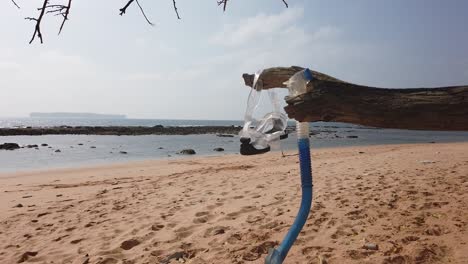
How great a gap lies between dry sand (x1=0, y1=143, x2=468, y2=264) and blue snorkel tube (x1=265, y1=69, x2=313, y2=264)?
127 cm

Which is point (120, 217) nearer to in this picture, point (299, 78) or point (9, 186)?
point (299, 78)

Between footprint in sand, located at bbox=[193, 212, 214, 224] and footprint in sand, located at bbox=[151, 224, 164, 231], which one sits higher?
footprint in sand, located at bbox=[193, 212, 214, 224]

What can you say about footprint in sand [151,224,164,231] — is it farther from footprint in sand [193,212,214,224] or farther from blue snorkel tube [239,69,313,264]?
blue snorkel tube [239,69,313,264]

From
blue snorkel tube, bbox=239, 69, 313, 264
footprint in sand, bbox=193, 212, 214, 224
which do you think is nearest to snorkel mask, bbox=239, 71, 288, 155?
blue snorkel tube, bbox=239, 69, 313, 264

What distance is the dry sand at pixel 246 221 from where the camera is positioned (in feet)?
11.9

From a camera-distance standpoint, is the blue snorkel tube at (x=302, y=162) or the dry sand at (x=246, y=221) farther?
the dry sand at (x=246, y=221)

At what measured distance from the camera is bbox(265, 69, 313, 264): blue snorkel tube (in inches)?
76.7

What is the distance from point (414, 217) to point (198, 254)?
8.82 ft

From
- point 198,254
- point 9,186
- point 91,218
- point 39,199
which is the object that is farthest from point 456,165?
point 9,186

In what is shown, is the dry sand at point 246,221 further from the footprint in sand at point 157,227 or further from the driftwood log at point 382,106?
the driftwood log at point 382,106

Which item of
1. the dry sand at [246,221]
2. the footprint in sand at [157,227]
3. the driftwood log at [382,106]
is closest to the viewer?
the driftwood log at [382,106]

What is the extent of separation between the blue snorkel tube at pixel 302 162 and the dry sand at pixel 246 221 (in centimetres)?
127

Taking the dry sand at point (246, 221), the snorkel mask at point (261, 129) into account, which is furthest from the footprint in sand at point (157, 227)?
the snorkel mask at point (261, 129)

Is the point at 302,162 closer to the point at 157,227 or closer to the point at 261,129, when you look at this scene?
the point at 261,129
